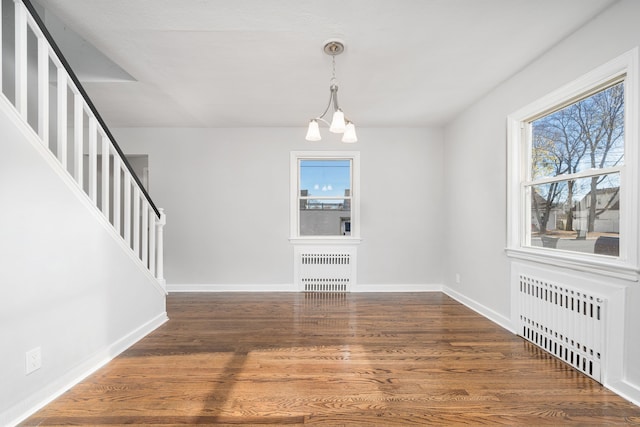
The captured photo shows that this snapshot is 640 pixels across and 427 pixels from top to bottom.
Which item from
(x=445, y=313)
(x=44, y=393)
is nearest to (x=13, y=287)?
(x=44, y=393)

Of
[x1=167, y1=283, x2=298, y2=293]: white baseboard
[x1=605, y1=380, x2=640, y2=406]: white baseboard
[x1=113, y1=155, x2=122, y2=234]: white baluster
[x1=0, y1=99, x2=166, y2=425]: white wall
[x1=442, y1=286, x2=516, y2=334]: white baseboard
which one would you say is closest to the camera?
[x1=0, y1=99, x2=166, y2=425]: white wall

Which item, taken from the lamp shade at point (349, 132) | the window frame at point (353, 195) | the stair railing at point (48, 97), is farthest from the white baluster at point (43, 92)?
the window frame at point (353, 195)

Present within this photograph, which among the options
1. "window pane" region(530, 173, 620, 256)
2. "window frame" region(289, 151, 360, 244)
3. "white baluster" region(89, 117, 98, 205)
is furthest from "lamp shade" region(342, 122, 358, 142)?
"window frame" region(289, 151, 360, 244)

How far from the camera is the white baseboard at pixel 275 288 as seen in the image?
179 inches

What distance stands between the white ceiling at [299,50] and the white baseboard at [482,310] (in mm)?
2411

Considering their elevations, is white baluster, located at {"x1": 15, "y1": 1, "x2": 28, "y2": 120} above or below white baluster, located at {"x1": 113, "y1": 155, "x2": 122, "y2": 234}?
above

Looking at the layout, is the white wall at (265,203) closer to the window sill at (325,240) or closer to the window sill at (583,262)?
the window sill at (325,240)

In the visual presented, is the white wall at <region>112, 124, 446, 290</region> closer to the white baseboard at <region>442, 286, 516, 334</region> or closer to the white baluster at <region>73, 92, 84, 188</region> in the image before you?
the white baseboard at <region>442, 286, 516, 334</region>

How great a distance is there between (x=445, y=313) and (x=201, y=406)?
2789 millimetres

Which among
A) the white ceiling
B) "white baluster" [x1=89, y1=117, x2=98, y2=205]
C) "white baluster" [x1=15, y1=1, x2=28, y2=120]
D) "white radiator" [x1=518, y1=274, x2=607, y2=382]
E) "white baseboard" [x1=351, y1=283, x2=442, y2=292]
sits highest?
the white ceiling

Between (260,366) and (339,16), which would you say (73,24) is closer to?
(339,16)

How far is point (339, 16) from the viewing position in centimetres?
204

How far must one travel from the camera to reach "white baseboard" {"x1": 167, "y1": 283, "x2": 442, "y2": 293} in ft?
15.0

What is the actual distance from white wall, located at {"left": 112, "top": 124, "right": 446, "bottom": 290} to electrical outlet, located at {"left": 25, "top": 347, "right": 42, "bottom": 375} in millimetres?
2805
